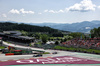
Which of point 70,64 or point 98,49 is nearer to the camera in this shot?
point 70,64

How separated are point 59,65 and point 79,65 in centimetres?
653

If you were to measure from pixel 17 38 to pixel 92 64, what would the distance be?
6935 cm

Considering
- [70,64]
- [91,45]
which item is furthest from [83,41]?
[70,64]

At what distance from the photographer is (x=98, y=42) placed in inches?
3083

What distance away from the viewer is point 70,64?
4209 centimetres

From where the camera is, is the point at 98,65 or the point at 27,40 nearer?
the point at 98,65

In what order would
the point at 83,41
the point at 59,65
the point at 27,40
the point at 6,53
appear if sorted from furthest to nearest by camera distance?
the point at 27,40 < the point at 83,41 < the point at 6,53 < the point at 59,65

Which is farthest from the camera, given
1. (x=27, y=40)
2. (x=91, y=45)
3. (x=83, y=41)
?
(x=27, y=40)

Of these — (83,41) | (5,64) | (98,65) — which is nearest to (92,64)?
(98,65)

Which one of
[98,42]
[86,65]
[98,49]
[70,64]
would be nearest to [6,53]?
[70,64]

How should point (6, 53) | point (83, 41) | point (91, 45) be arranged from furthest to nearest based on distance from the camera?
point (83, 41) < point (91, 45) < point (6, 53)

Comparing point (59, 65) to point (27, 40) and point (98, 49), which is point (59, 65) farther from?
point (27, 40)

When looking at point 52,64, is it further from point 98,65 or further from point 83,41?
point 83,41

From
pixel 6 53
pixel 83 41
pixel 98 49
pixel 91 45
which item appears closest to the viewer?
pixel 6 53
